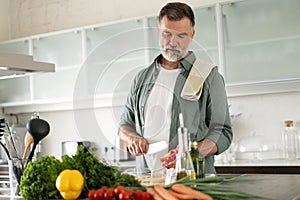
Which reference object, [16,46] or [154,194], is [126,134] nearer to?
[154,194]

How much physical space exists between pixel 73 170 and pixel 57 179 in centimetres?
6

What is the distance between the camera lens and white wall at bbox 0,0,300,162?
362cm

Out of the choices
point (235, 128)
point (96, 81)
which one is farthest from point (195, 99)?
point (96, 81)

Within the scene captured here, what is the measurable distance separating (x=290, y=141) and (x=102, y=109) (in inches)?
69.1

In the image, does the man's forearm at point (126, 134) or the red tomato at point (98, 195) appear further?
the man's forearm at point (126, 134)

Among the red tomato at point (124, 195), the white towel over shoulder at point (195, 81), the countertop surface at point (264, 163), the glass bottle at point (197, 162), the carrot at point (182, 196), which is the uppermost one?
the white towel over shoulder at point (195, 81)

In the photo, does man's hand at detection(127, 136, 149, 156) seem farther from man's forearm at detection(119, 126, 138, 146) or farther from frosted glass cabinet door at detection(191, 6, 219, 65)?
frosted glass cabinet door at detection(191, 6, 219, 65)

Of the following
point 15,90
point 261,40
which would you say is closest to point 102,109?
point 15,90

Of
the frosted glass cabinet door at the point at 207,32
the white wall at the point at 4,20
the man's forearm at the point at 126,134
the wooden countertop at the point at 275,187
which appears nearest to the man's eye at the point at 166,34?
the man's forearm at the point at 126,134

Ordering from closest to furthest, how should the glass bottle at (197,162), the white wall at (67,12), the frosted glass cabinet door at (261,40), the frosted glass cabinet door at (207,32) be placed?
1. the glass bottle at (197,162)
2. the frosted glass cabinet door at (261,40)
3. the frosted glass cabinet door at (207,32)
4. the white wall at (67,12)

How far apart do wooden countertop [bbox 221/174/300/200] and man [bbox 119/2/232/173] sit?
0.37m

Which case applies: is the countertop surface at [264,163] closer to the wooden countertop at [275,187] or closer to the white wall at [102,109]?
the white wall at [102,109]

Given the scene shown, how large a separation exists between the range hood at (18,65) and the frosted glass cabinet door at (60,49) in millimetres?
1515

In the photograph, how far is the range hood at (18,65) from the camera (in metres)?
2.42
